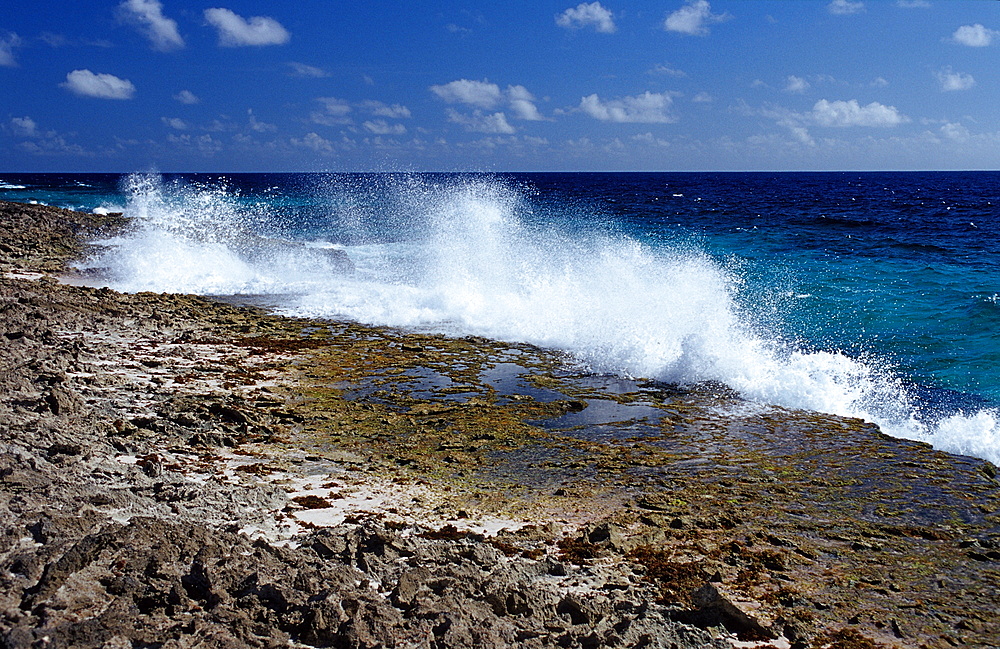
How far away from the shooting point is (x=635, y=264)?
1561cm

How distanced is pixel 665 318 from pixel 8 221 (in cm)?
2225

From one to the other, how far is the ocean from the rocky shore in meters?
1.11

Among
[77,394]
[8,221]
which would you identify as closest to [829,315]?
[77,394]

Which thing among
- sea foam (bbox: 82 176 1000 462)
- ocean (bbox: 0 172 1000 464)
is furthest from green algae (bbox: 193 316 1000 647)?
ocean (bbox: 0 172 1000 464)

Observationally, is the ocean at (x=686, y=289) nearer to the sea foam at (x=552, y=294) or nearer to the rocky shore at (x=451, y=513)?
the sea foam at (x=552, y=294)

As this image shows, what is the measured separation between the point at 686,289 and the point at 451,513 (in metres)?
9.26

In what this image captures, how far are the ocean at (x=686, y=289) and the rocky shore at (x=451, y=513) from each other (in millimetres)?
1110

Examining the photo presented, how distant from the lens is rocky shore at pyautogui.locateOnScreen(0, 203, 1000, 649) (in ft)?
12.2

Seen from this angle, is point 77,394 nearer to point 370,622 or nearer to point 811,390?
point 370,622

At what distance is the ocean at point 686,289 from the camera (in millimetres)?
9703

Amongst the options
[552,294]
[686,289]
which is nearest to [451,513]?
[552,294]

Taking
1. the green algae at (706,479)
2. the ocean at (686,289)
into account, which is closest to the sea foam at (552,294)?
the ocean at (686,289)

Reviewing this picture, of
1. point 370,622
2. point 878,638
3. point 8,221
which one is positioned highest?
point 8,221

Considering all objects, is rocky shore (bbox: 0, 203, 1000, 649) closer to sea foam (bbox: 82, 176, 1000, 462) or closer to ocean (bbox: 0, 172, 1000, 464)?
sea foam (bbox: 82, 176, 1000, 462)
